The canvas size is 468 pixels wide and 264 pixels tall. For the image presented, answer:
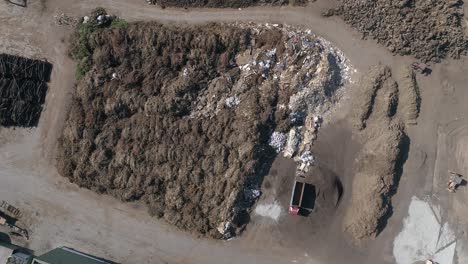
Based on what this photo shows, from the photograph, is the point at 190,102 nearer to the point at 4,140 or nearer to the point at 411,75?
the point at 4,140

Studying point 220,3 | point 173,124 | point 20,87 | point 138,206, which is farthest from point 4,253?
point 220,3

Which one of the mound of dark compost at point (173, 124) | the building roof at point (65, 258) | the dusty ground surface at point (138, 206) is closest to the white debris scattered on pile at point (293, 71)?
the mound of dark compost at point (173, 124)

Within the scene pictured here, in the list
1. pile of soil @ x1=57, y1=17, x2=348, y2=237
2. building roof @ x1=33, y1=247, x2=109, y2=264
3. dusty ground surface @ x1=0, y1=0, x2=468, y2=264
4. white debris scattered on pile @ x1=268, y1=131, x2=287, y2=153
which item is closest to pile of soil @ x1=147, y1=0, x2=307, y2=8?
dusty ground surface @ x1=0, y1=0, x2=468, y2=264

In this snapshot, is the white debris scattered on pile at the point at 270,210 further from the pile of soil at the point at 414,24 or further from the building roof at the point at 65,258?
the pile of soil at the point at 414,24

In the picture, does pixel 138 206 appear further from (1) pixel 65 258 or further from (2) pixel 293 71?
(2) pixel 293 71

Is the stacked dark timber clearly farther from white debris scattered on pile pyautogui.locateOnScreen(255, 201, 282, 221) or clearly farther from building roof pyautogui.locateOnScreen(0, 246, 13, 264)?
white debris scattered on pile pyautogui.locateOnScreen(255, 201, 282, 221)

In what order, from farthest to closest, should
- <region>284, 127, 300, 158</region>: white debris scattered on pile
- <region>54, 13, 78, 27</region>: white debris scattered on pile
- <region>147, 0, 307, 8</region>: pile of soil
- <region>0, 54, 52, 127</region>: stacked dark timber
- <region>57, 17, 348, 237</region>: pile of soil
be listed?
1. <region>54, 13, 78, 27</region>: white debris scattered on pile
2. <region>147, 0, 307, 8</region>: pile of soil
3. <region>0, 54, 52, 127</region>: stacked dark timber
4. <region>284, 127, 300, 158</region>: white debris scattered on pile
5. <region>57, 17, 348, 237</region>: pile of soil
